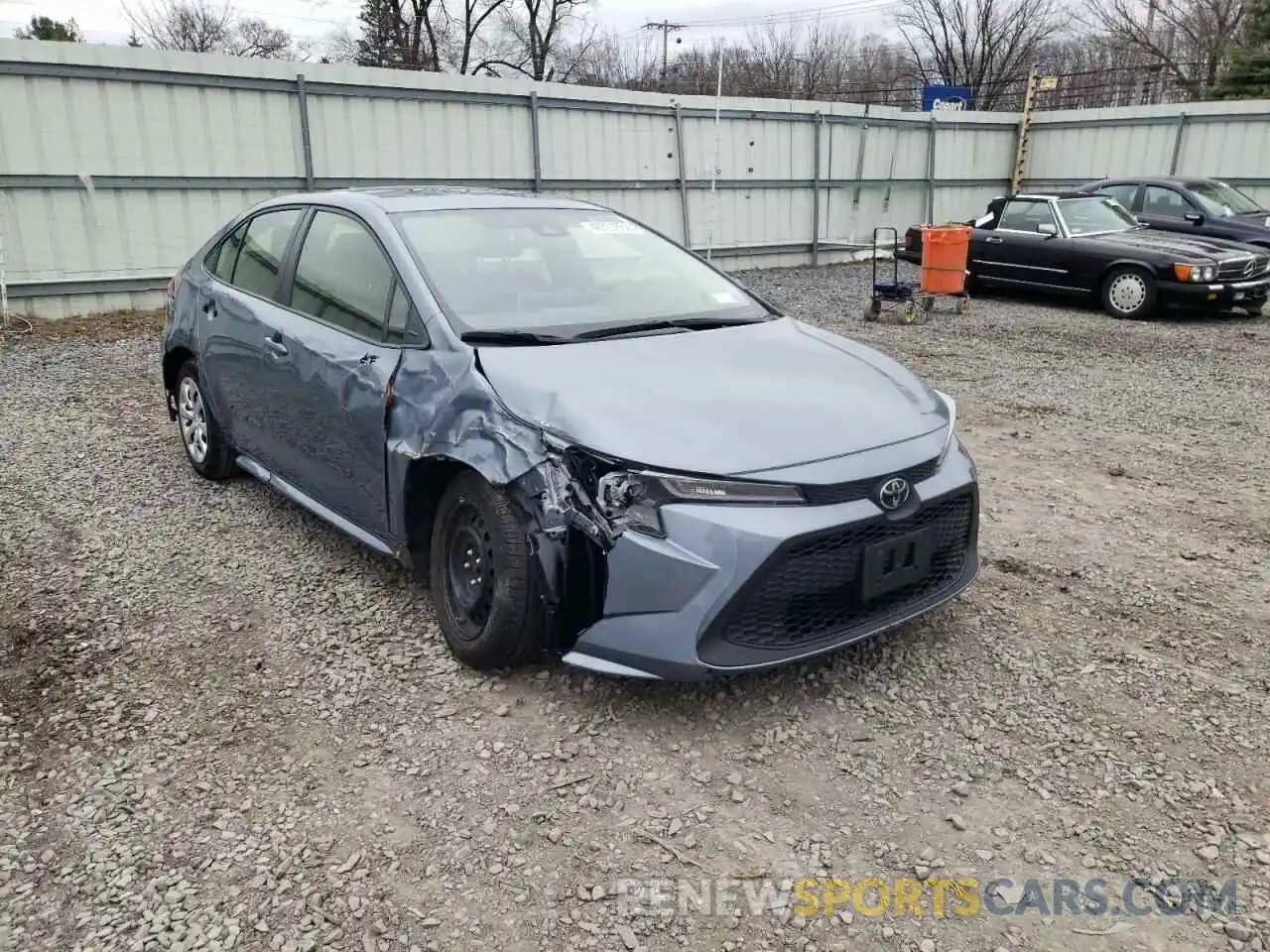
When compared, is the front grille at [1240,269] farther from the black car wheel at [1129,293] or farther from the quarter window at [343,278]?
the quarter window at [343,278]

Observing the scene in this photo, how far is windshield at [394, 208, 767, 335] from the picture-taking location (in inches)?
136

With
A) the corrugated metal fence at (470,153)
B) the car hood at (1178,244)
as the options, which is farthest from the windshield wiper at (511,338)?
the car hood at (1178,244)

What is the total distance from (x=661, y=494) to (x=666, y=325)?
111 cm

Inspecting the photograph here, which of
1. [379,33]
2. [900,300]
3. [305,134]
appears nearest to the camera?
[900,300]

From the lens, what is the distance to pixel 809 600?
2.78m

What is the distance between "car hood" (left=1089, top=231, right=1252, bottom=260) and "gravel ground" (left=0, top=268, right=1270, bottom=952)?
7.36 meters

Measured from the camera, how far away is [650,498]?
268 centimetres

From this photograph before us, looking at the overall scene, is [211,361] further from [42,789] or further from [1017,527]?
[1017,527]

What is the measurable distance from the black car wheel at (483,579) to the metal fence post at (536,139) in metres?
10.2

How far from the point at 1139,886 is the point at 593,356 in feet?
6.94

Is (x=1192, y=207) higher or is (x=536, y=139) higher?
(x=536, y=139)

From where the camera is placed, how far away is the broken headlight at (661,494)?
2.67 metres

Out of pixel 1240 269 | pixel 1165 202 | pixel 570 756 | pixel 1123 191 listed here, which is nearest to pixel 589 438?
pixel 570 756

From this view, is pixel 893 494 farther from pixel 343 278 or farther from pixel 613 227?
pixel 343 278
